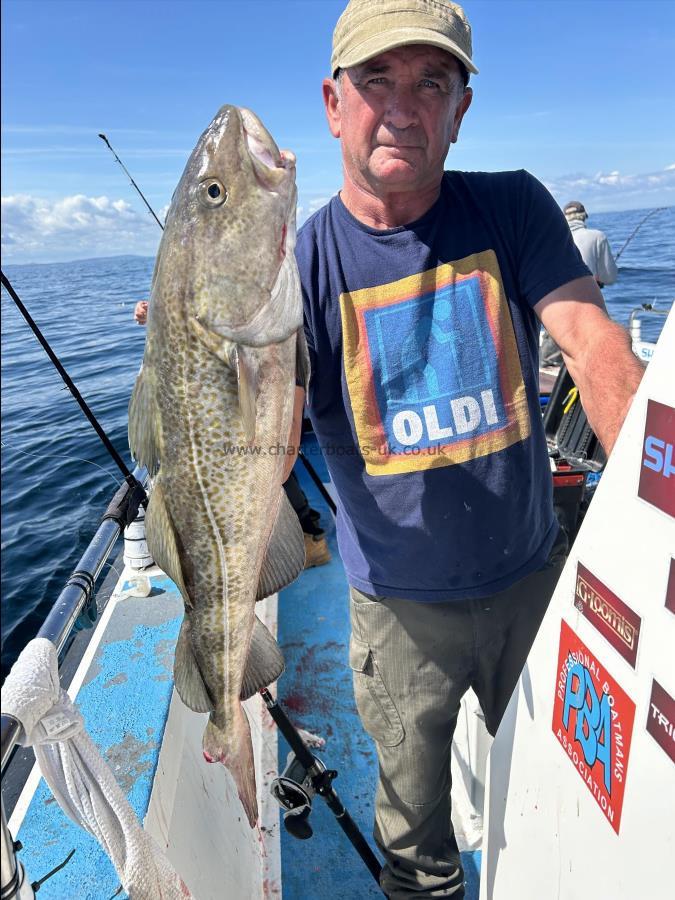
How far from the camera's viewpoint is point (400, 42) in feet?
5.92

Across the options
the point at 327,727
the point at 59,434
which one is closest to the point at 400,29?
the point at 327,727

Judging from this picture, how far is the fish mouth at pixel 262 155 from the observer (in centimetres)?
163

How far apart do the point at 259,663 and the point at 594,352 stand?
1.33 m

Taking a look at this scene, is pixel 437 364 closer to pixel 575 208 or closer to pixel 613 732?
pixel 613 732

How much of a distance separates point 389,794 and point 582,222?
8.64 meters

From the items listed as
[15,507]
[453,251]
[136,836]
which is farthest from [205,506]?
[15,507]

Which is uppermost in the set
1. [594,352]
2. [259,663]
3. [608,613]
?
[594,352]

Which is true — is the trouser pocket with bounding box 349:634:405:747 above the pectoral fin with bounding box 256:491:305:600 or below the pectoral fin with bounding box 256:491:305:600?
below

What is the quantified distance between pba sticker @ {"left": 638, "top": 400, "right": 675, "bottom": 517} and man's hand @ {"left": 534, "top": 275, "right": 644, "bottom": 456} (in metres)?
0.36

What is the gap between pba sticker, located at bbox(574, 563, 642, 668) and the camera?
52.0 inches

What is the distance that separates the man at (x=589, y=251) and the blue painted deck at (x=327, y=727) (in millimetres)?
5085

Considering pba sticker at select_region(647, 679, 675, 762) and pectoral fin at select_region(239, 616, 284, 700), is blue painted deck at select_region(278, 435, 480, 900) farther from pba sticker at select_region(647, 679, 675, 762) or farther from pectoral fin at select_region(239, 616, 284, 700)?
pba sticker at select_region(647, 679, 675, 762)

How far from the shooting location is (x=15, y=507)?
8297mm

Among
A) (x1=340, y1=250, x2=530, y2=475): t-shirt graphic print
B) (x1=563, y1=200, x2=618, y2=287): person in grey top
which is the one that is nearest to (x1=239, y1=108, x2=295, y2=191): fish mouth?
(x1=340, y1=250, x2=530, y2=475): t-shirt graphic print
